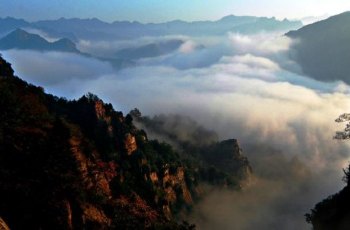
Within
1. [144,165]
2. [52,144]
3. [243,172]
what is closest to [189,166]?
[243,172]

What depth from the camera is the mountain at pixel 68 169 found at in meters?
54.4

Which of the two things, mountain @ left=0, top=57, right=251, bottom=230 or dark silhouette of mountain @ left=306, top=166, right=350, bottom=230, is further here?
mountain @ left=0, top=57, right=251, bottom=230

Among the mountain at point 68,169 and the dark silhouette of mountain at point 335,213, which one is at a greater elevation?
the mountain at point 68,169

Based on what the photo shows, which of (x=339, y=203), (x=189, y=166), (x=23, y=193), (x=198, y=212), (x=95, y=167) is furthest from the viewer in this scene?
(x=189, y=166)

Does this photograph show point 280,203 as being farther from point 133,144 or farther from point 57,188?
point 57,188

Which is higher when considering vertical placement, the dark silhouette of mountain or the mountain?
the mountain

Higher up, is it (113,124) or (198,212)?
(113,124)

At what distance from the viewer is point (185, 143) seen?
19712cm

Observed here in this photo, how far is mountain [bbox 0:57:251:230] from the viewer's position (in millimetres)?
54406

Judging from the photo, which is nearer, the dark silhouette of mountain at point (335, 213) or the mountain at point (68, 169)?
the dark silhouette of mountain at point (335, 213)

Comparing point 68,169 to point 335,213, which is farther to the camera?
point 68,169

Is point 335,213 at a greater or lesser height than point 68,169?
lesser

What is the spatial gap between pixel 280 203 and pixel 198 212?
58273mm

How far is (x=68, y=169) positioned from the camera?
204ft
